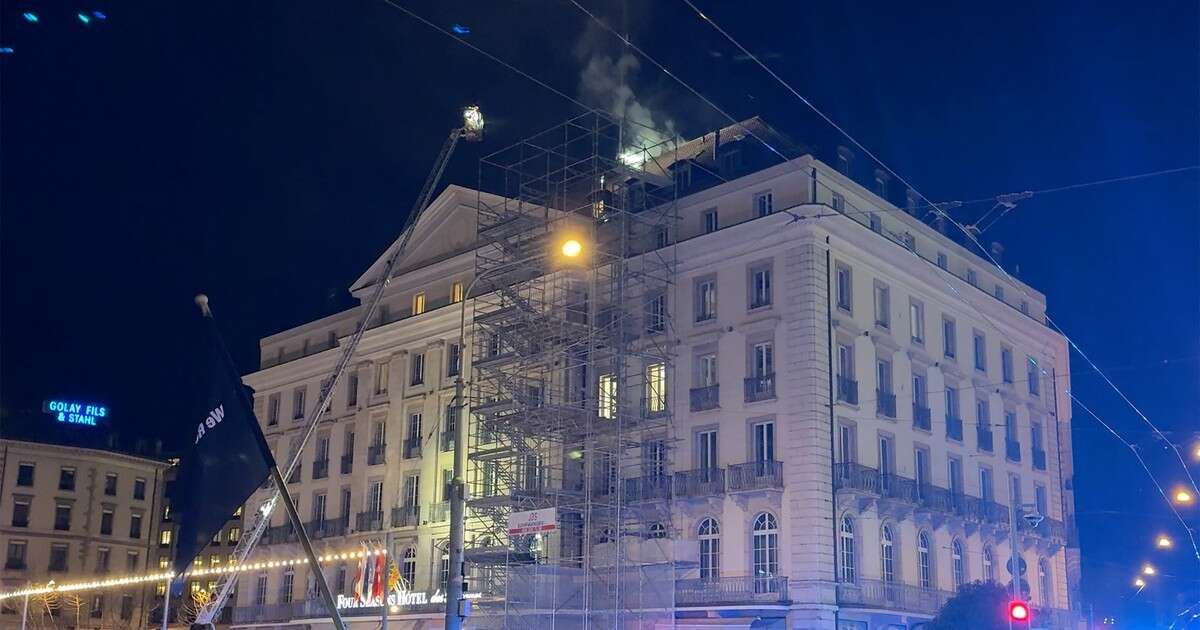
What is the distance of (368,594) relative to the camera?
5394cm

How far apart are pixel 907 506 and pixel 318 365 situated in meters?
31.9

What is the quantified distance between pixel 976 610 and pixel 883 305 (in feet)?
39.8

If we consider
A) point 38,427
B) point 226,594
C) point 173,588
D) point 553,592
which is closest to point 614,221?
point 553,592

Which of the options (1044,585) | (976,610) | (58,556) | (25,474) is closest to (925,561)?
(976,610)

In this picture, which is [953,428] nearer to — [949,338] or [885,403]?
[949,338]

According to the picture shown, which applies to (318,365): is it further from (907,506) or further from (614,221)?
(907,506)

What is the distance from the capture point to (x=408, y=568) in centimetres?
5422

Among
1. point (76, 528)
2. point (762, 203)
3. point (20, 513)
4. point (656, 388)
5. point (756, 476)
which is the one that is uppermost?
point (762, 203)

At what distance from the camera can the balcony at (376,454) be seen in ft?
187

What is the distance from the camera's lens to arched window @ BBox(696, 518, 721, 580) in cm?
4266

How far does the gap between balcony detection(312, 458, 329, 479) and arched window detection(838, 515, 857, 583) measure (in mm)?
28397

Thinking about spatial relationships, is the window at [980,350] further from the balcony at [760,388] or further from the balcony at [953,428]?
the balcony at [760,388]

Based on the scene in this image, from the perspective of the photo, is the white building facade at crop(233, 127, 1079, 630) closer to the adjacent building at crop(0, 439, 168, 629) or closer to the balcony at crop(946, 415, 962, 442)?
the balcony at crop(946, 415, 962, 442)

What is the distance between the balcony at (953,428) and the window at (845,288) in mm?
7358
